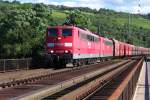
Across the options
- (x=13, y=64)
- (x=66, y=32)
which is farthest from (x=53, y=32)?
(x=13, y=64)

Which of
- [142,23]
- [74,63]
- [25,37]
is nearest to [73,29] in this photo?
[74,63]

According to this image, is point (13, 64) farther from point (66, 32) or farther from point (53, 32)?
point (66, 32)

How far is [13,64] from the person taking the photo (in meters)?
42.2

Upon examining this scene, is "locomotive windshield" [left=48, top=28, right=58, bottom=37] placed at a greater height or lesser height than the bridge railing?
greater

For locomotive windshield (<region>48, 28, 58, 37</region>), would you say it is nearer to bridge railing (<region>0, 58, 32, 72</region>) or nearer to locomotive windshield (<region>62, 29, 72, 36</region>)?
locomotive windshield (<region>62, 29, 72, 36</region>)

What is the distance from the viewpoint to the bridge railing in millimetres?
39281

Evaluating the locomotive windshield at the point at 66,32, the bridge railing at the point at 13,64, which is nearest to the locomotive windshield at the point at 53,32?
the locomotive windshield at the point at 66,32

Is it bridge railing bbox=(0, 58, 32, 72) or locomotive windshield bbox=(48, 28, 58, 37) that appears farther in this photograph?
locomotive windshield bbox=(48, 28, 58, 37)

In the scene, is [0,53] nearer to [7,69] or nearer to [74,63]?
[74,63]

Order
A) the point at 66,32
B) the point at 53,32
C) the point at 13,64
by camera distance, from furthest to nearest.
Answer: the point at 53,32, the point at 66,32, the point at 13,64

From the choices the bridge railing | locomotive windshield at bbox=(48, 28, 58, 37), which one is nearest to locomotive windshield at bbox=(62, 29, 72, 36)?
locomotive windshield at bbox=(48, 28, 58, 37)

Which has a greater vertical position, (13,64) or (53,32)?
(53,32)

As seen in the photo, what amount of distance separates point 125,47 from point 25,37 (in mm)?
34098

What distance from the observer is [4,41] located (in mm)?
82312
